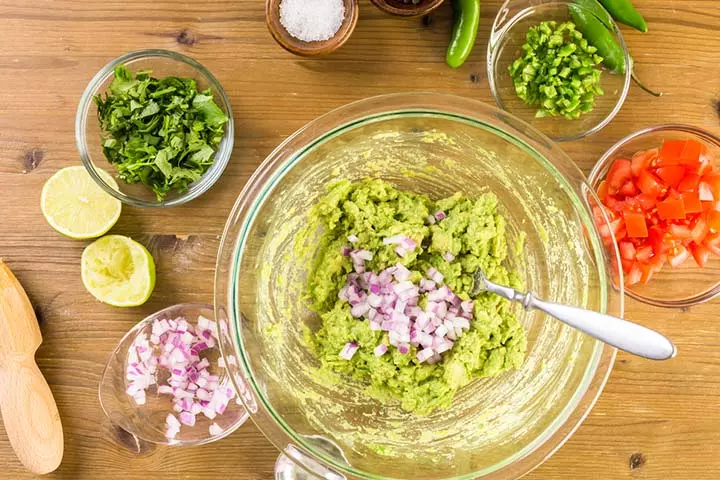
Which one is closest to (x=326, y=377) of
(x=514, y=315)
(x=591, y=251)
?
(x=514, y=315)

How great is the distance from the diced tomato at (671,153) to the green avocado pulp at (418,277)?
0.56 meters

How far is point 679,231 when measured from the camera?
2.32 metres

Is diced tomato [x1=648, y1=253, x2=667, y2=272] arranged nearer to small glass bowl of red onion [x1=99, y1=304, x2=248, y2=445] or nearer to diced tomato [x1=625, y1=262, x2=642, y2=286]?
diced tomato [x1=625, y1=262, x2=642, y2=286]

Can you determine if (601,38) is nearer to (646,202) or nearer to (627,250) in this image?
(646,202)

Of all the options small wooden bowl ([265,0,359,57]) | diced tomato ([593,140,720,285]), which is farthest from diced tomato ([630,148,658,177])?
small wooden bowl ([265,0,359,57])

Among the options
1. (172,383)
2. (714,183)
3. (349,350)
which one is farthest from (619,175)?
(172,383)

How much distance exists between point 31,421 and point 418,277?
1359 mm

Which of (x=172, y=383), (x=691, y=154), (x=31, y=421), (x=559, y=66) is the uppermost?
(x=559, y=66)

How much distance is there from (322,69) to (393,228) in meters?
0.65

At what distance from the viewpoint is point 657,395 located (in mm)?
2533

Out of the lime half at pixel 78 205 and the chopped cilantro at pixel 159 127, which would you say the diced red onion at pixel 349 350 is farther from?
the lime half at pixel 78 205

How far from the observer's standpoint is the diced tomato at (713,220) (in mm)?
2312

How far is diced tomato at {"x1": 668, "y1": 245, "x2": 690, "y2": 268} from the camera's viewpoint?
236 cm

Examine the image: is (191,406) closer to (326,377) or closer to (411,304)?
(326,377)
